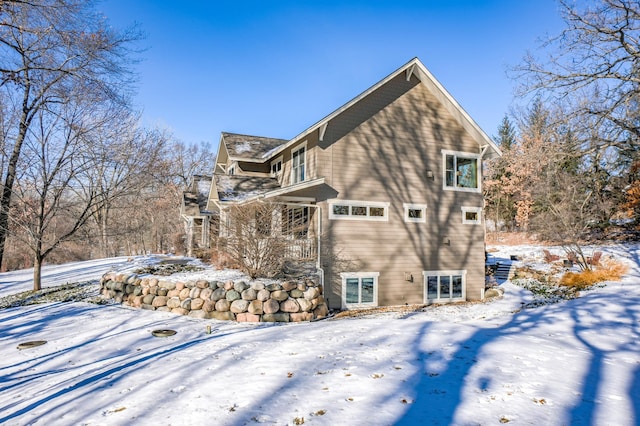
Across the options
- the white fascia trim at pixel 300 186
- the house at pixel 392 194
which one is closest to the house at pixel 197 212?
the house at pixel 392 194

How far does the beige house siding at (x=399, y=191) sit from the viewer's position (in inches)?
505

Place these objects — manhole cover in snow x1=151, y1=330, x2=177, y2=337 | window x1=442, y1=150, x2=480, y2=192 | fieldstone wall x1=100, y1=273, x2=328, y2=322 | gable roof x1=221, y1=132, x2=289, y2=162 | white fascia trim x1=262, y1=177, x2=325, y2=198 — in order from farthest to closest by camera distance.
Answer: gable roof x1=221, y1=132, x2=289, y2=162, window x1=442, y1=150, x2=480, y2=192, white fascia trim x1=262, y1=177, x2=325, y2=198, fieldstone wall x1=100, y1=273, x2=328, y2=322, manhole cover in snow x1=151, y1=330, x2=177, y2=337

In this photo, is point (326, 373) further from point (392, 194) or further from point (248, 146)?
point (248, 146)

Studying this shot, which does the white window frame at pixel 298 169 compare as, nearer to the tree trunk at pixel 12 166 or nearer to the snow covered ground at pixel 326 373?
the snow covered ground at pixel 326 373

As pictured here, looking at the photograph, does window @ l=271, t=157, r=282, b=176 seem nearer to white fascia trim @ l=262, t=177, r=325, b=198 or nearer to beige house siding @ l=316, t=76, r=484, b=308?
beige house siding @ l=316, t=76, r=484, b=308

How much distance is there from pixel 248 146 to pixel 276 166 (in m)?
2.57

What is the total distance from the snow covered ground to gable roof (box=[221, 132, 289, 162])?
32.0 ft

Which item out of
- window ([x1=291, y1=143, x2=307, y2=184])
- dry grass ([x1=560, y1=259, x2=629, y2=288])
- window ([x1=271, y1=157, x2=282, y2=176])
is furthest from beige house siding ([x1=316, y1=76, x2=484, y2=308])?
window ([x1=271, y1=157, x2=282, y2=176])

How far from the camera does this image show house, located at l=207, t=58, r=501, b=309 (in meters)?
12.7

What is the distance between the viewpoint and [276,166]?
17359mm

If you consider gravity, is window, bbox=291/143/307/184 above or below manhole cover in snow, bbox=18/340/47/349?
above

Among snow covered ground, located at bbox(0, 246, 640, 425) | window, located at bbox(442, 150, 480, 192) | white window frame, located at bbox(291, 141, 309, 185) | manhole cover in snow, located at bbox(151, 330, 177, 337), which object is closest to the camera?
snow covered ground, located at bbox(0, 246, 640, 425)

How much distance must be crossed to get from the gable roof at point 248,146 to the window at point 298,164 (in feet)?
6.50

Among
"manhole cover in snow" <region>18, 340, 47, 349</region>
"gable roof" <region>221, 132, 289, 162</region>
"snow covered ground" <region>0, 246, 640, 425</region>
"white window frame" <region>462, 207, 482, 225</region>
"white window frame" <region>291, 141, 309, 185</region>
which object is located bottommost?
"manhole cover in snow" <region>18, 340, 47, 349</region>
